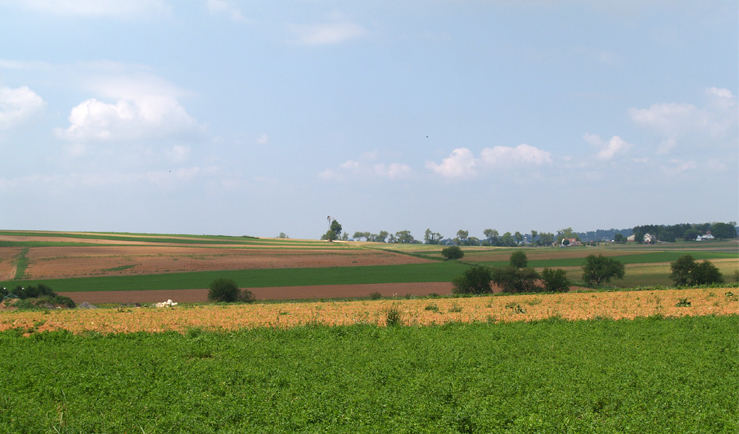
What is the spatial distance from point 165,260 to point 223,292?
34288 mm

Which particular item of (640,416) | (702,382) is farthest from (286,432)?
(702,382)

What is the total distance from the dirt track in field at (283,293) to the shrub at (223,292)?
1050 millimetres

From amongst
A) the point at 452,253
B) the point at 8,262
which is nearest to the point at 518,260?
the point at 452,253

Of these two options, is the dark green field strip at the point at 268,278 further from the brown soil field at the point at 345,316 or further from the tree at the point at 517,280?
the brown soil field at the point at 345,316

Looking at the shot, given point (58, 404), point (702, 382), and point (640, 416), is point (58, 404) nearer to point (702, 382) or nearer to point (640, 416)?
point (640, 416)

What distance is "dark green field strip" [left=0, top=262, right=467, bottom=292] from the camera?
192ft

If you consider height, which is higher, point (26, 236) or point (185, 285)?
point (26, 236)

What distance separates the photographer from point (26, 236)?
315 ft

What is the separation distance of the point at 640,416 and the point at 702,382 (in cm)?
329

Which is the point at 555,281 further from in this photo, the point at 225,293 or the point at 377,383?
the point at 377,383

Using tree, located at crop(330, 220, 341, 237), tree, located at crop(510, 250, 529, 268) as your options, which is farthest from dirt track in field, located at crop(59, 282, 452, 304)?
tree, located at crop(330, 220, 341, 237)

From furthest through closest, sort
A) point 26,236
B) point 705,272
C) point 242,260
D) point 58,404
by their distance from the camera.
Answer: point 26,236 < point 242,260 < point 705,272 < point 58,404

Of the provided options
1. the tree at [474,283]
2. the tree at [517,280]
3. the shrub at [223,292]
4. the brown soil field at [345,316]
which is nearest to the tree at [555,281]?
the tree at [517,280]

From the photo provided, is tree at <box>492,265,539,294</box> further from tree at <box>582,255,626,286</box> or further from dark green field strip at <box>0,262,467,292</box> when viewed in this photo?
tree at <box>582,255,626,286</box>
